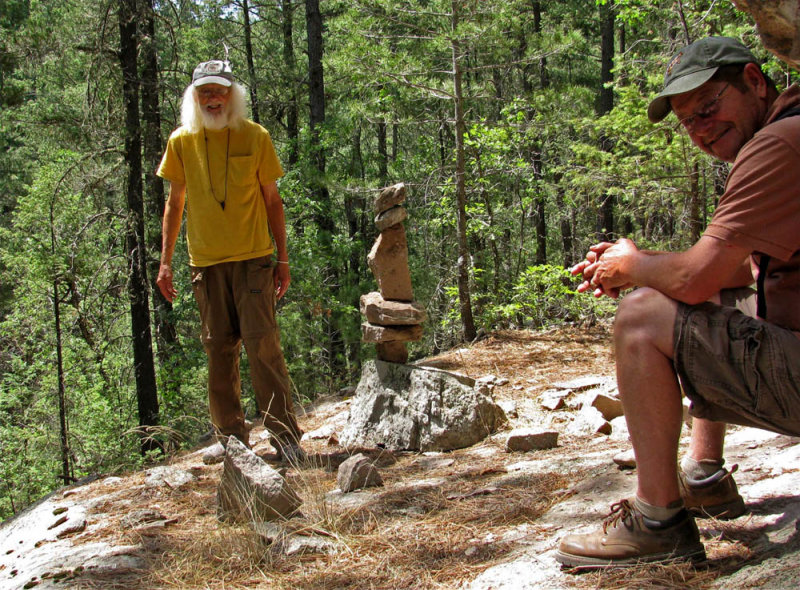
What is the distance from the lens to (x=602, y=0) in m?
9.42

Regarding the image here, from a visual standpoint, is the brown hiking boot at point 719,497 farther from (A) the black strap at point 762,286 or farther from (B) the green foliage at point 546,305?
(B) the green foliage at point 546,305

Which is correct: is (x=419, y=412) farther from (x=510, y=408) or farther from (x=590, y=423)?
(x=590, y=423)

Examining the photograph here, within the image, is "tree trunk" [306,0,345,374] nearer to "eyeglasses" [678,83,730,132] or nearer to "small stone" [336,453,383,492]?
"small stone" [336,453,383,492]

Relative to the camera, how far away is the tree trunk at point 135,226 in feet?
30.1

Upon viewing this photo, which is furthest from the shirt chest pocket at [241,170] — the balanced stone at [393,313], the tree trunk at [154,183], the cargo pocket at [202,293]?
the tree trunk at [154,183]

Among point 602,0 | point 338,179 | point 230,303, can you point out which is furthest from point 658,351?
point 338,179

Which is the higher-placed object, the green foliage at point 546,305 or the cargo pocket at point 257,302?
the cargo pocket at point 257,302

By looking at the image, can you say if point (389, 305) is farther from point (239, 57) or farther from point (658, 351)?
point (239, 57)

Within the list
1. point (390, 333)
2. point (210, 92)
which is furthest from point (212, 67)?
point (390, 333)

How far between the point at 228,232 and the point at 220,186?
0.96 feet

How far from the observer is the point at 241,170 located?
4.22 meters

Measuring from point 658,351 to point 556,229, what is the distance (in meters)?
22.7

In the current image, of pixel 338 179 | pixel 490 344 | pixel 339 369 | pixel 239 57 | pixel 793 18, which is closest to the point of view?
pixel 793 18

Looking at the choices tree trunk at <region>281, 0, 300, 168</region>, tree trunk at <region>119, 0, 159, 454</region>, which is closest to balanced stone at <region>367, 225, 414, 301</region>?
tree trunk at <region>119, 0, 159, 454</region>
